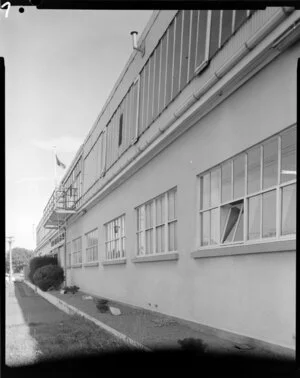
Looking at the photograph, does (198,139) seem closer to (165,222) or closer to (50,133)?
(165,222)

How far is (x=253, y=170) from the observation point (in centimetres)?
209

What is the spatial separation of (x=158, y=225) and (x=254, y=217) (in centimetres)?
46

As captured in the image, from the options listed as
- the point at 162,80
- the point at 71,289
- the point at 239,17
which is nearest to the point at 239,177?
the point at 162,80

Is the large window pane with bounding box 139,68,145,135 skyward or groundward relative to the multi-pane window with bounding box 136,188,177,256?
skyward

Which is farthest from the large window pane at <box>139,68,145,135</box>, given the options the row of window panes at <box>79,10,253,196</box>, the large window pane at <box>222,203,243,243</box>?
the large window pane at <box>222,203,243,243</box>

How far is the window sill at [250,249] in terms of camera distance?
81.4 inches

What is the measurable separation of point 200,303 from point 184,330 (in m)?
0.14

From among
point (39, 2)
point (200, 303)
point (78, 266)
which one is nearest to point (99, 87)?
point (39, 2)

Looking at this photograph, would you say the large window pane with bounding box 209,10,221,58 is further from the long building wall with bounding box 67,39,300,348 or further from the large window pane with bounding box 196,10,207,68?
the long building wall with bounding box 67,39,300,348

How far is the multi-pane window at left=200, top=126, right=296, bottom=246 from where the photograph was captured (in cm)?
205

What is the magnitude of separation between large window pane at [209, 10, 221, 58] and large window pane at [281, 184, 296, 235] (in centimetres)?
68

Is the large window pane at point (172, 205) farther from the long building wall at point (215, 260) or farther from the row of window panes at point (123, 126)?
the row of window panes at point (123, 126)

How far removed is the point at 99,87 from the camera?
2.23 m

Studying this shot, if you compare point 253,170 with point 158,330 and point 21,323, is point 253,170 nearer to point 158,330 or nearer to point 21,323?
point 158,330
